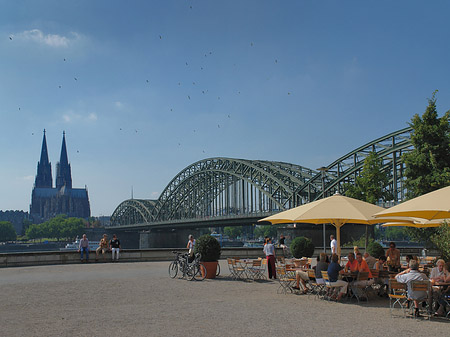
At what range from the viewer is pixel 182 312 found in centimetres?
1052

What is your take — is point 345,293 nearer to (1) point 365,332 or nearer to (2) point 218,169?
(1) point 365,332

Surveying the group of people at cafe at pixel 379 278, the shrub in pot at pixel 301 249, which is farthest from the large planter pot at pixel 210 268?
the shrub in pot at pixel 301 249

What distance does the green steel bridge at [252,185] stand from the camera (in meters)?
Answer: 52.5

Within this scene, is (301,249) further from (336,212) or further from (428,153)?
(336,212)

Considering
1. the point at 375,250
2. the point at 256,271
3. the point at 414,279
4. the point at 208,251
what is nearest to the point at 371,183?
the point at 375,250

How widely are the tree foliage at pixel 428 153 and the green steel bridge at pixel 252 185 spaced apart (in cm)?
1422

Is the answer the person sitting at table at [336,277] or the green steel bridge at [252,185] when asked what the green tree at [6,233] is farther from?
the person sitting at table at [336,277]

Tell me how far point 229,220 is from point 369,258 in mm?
61469

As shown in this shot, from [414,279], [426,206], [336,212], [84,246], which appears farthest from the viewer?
[84,246]

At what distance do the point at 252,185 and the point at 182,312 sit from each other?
71228mm

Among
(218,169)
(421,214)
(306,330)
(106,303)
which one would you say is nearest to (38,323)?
(106,303)

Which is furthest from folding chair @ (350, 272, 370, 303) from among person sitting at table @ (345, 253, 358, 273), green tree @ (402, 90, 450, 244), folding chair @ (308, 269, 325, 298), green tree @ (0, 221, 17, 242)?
green tree @ (0, 221, 17, 242)

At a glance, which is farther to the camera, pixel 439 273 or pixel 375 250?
pixel 375 250

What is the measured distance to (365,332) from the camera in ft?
28.1
